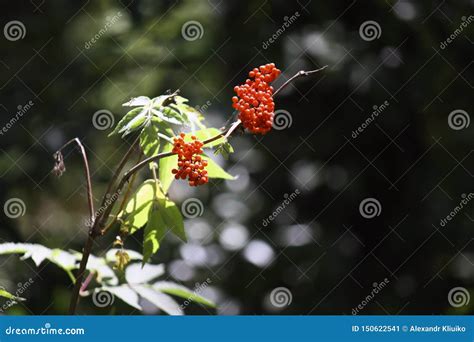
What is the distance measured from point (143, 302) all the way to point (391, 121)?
1724 mm

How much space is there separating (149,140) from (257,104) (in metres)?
0.27

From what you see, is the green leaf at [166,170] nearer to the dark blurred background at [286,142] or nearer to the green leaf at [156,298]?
the green leaf at [156,298]

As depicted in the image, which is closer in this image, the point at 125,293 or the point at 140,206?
the point at 140,206

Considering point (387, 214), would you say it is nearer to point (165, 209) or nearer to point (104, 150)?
point (104, 150)

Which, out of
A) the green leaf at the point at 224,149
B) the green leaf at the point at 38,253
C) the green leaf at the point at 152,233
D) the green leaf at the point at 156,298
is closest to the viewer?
the green leaf at the point at 224,149

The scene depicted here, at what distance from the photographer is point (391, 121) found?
3684 mm

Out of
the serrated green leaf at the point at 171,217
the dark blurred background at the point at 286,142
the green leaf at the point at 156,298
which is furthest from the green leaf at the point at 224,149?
the dark blurred background at the point at 286,142

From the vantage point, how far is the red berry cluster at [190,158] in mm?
1499

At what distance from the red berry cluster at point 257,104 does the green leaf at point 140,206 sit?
0.31m

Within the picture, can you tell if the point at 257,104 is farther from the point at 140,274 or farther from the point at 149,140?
the point at 140,274

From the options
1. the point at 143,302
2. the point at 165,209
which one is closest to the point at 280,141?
the point at 143,302

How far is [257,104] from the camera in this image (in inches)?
61.6

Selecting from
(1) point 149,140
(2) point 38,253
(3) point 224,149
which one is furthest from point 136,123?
(2) point 38,253

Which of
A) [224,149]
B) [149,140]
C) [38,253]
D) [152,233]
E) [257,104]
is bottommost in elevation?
[38,253]
